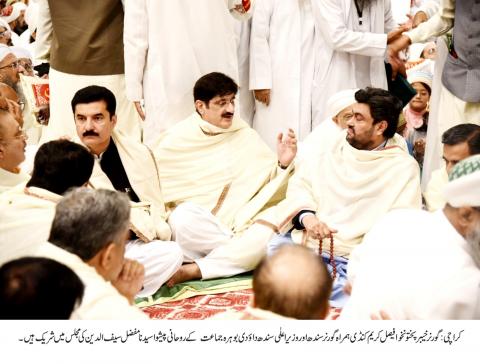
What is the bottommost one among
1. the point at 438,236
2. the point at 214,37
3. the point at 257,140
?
the point at 257,140

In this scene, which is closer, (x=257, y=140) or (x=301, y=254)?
(x=301, y=254)

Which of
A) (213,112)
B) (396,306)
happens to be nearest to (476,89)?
(213,112)

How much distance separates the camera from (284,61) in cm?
507

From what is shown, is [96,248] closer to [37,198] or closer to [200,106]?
[37,198]

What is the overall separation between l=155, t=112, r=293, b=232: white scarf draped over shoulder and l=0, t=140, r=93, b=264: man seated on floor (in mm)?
1434

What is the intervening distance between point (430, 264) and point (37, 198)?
1.47 meters

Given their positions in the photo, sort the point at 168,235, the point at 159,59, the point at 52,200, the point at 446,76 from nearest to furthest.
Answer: the point at 52,200, the point at 168,235, the point at 446,76, the point at 159,59

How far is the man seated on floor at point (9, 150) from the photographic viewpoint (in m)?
3.28

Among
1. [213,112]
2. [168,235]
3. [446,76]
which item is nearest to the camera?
[168,235]

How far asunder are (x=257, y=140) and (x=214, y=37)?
30.3 inches

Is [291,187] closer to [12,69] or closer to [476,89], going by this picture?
[476,89]

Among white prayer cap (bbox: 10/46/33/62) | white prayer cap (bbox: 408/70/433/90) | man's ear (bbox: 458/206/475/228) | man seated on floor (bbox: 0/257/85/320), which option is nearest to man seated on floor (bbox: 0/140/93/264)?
man seated on floor (bbox: 0/257/85/320)

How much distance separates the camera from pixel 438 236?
83.0 inches

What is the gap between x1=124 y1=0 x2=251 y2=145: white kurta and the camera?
4535 millimetres
